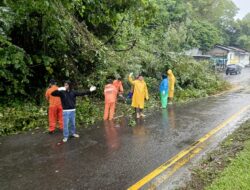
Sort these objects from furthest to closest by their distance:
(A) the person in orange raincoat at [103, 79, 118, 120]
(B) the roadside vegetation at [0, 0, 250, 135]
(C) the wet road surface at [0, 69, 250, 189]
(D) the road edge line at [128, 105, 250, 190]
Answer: (A) the person in orange raincoat at [103, 79, 118, 120] → (B) the roadside vegetation at [0, 0, 250, 135] → (C) the wet road surface at [0, 69, 250, 189] → (D) the road edge line at [128, 105, 250, 190]

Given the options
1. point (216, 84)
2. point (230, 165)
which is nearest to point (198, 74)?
point (216, 84)

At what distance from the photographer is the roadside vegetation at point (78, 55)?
809 cm

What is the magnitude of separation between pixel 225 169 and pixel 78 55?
8.94 meters

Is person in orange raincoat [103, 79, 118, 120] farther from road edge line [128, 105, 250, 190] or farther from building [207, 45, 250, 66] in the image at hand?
building [207, 45, 250, 66]

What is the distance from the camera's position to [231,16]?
68500 millimetres

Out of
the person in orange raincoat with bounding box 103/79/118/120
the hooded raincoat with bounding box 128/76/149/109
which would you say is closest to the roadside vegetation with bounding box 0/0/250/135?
→ the person in orange raincoat with bounding box 103/79/118/120

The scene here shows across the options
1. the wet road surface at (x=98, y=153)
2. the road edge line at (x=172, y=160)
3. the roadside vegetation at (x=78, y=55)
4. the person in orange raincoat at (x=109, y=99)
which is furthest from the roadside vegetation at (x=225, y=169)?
the person in orange raincoat at (x=109, y=99)

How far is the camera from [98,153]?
280 inches

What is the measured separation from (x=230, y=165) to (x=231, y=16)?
227ft

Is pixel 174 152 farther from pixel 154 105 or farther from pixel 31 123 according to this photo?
pixel 154 105

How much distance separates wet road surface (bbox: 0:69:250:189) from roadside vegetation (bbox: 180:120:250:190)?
36.0 inches

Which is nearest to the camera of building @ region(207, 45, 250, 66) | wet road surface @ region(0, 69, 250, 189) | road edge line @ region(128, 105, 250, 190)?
road edge line @ region(128, 105, 250, 190)

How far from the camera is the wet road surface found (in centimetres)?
562

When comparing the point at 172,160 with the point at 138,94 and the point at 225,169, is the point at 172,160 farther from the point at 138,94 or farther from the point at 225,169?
the point at 138,94
